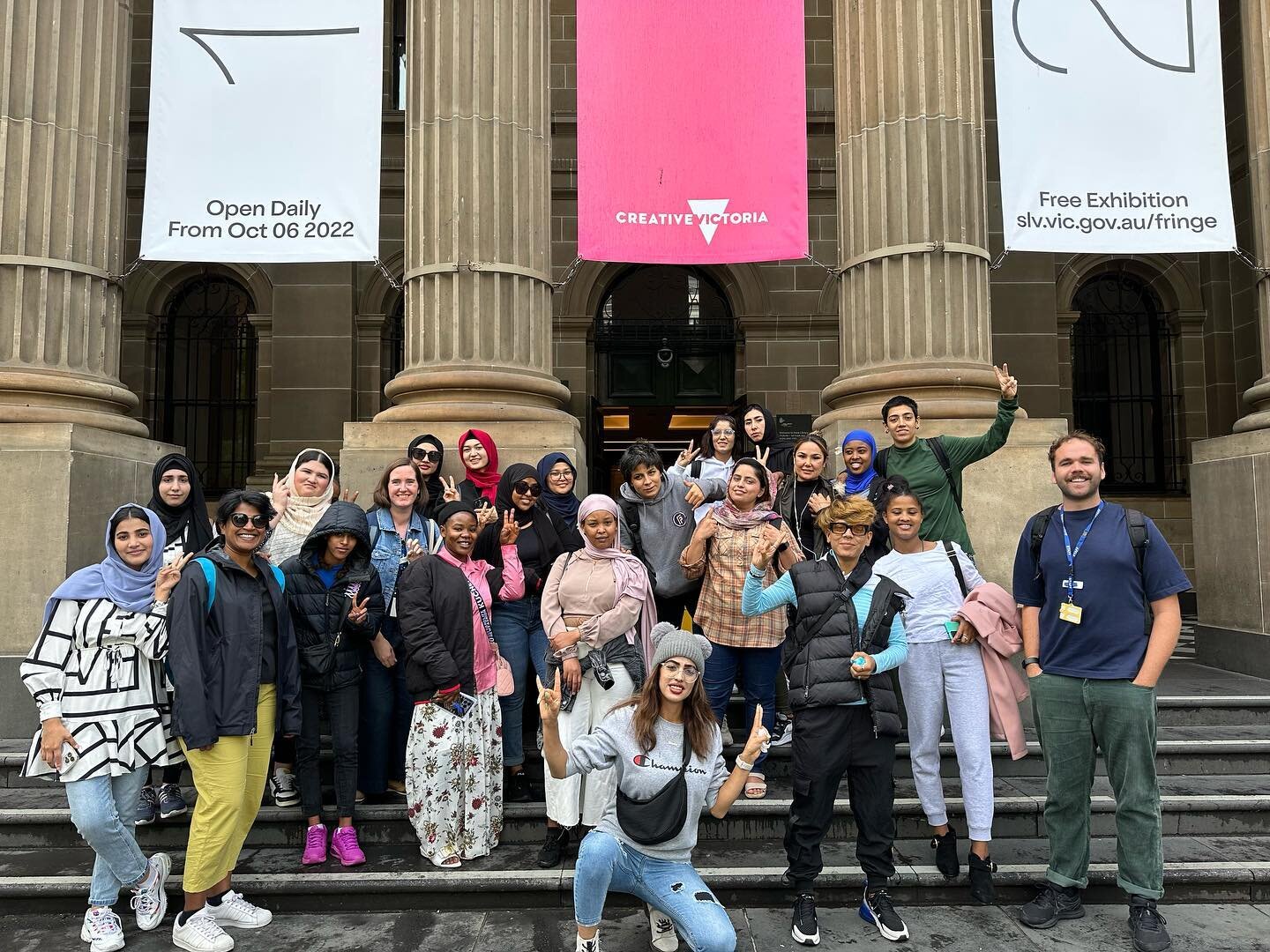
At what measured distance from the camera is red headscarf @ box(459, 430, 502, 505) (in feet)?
21.3

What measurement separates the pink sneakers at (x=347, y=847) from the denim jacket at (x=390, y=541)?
4.28ft

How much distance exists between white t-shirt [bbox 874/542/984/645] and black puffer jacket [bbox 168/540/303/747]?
3.25 meters

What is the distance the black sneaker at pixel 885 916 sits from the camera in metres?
4.29

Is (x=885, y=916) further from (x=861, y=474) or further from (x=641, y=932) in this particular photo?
(x=861, y=474)

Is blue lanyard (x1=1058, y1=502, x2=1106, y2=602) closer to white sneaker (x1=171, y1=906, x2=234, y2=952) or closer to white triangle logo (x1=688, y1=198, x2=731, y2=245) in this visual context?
white triangle logo (x1=688, y1=198, x2=731, y2=245)

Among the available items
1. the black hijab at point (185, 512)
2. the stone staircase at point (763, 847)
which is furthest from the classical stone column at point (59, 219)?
the stone staircase at point (763, 847)

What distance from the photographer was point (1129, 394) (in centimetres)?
1423

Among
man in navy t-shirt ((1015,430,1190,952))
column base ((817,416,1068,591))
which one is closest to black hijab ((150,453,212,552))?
column base ((817,416,1068,591))

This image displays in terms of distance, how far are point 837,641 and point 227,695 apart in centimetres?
302

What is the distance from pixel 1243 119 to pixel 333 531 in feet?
49.6

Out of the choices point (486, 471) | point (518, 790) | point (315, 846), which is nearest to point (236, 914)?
point (315, 846)

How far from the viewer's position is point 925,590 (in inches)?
187

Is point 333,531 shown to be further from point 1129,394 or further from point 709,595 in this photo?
point 1129,394

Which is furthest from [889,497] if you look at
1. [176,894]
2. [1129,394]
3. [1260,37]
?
[1129,394]
